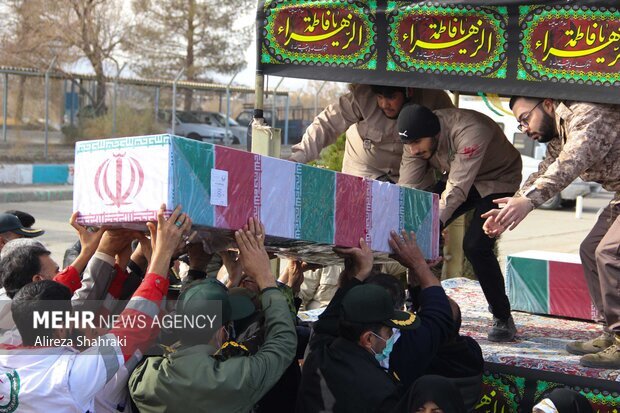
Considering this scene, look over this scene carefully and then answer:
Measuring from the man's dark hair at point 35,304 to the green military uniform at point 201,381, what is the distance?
0.44 m

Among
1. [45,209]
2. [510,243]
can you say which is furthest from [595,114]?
[45,209]

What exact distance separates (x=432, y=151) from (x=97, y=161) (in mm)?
2476

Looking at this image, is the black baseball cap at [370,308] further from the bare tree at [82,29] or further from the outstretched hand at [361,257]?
the bare tree at [82,29]

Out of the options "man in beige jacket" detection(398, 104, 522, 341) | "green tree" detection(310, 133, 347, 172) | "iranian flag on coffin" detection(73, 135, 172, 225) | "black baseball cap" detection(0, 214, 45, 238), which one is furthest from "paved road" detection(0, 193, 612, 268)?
"iranian flag on coffin" detection(73, 135, 172, 225)

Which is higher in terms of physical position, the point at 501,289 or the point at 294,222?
the point at 294,222

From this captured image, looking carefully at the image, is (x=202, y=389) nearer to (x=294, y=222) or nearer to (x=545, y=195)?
(x=294, y=222)

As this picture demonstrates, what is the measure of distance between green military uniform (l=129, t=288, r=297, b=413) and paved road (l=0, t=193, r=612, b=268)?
8929 mm

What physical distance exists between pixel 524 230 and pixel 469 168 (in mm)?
14492

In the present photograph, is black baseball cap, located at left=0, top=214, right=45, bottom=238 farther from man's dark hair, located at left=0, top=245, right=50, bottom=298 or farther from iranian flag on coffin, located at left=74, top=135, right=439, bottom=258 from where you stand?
iranian flag on coffin, located at left=74, top=135, right=439, bottom=258

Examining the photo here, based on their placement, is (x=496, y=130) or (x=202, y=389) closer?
(x=202, y=389)

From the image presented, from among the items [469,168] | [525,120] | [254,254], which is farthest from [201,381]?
[525,120]

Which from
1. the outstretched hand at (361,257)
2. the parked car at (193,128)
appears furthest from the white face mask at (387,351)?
the parked car at (193,128)

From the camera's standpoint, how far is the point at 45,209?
18531mm

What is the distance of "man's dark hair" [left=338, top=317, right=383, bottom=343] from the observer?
4094 mm
